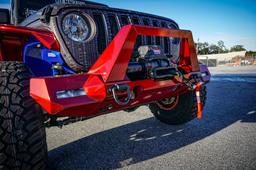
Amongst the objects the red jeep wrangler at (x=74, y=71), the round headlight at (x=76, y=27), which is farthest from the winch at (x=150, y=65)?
the round headlight at (x=76, y=27)

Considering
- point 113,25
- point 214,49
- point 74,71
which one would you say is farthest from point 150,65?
point 214,49

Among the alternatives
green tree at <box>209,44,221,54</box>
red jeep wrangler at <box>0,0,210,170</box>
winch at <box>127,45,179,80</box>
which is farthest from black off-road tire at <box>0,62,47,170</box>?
green tree at <box>209,44,221,54</box>

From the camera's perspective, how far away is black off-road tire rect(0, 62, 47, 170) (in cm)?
169

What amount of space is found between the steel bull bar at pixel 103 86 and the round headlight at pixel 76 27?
40cm

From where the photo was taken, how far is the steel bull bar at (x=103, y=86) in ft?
5.27

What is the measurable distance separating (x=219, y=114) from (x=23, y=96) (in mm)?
3590

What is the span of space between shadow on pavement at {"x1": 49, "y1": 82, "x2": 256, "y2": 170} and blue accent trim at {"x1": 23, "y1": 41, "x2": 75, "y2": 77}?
1067mm

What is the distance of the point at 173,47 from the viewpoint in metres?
3.12

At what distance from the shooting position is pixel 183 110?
338 centimetres

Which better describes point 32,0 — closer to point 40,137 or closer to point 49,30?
point 49,30

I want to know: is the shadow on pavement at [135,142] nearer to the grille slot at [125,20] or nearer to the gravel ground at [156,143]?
the gravel ground at [156,143]

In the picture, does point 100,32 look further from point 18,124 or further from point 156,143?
point 156,143

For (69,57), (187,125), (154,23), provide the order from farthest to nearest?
(187,125) < (154,23) < (69,57)

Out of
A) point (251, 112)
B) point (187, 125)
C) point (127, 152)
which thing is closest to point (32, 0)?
point (127, 152)
